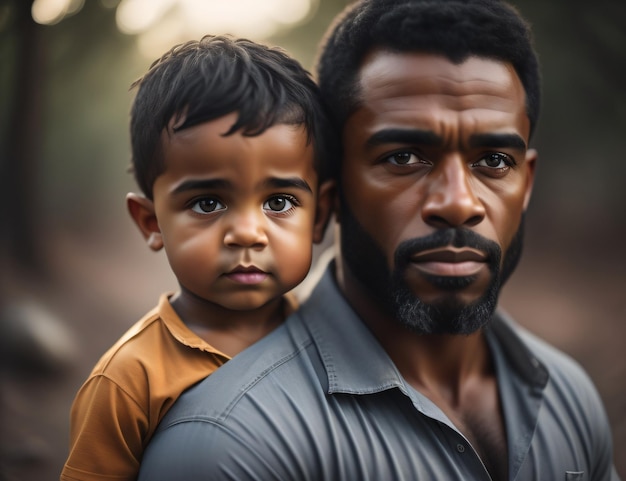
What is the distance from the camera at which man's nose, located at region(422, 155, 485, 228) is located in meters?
1.83

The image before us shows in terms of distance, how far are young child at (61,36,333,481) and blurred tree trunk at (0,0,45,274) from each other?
10.0 ft

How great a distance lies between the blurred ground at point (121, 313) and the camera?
462cm

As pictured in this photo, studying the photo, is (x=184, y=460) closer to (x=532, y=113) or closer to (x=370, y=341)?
(x=370, y=341)

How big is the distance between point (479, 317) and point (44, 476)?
362 centimetres

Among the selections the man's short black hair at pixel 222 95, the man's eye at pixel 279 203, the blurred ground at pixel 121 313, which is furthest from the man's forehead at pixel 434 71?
the blurred ground at pixel 121 313

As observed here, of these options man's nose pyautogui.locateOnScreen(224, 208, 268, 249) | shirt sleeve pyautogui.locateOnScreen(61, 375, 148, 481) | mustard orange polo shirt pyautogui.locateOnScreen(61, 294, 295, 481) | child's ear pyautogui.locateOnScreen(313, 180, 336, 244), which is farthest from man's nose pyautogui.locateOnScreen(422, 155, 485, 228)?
shirt sleeve pyautogui.locateOnScreen(61, 375, 148, 481)

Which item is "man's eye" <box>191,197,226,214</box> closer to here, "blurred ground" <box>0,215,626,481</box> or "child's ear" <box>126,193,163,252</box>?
"child's ear" <box>126,193,163,252</box>

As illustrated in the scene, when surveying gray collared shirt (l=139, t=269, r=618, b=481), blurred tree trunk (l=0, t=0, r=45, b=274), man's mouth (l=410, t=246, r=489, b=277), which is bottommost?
gray collared shirt (l=139, t=269, r=618, b=481)

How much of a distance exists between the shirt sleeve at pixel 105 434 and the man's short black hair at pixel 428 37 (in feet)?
3.17

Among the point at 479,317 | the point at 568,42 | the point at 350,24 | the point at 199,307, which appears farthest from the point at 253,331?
the point at 568,42

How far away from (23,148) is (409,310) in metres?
3.60

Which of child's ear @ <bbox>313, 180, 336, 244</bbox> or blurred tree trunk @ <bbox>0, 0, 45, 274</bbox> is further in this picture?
blurred tree trunk @ <bbox>0, 0, 45, 274</bbox>

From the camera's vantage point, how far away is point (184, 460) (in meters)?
1.68

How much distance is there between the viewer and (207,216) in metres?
1.82
